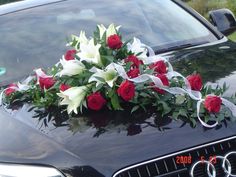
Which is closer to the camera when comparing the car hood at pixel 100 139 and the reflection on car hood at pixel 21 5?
the car hood at pixel 100 139

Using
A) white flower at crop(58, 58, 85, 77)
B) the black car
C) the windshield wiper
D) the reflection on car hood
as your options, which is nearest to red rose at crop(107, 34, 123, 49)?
white flower at crop(58, 58, 85, 77)

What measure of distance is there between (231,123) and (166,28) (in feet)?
6.32

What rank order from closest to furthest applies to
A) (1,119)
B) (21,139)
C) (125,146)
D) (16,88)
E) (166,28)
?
(125,146), (21,139), (1,119), (16,88), (166,28)

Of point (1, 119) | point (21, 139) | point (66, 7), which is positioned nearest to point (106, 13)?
point (66, 7)

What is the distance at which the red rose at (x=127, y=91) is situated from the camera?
11.9 ft

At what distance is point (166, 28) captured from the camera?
5.33m

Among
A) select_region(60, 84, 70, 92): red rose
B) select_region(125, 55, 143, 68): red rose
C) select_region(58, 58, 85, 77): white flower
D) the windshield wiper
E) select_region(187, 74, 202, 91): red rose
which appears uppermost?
select_region(58, 58, 85, 77): white flower

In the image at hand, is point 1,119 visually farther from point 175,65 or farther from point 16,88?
point 175,65

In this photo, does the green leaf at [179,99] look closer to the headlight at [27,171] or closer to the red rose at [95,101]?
the red rose at [95,101]

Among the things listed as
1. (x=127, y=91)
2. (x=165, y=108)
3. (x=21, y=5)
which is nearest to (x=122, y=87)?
(x=127, y=91)

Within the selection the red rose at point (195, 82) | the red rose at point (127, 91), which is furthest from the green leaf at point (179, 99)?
the red rose at point (127, 91)

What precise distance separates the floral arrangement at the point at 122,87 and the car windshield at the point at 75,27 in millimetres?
742

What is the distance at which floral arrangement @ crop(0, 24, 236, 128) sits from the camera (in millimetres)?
3584

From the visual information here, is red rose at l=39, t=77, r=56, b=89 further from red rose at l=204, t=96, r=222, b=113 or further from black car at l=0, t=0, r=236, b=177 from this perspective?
red rose at l=204, t=96, r=222, b=113
